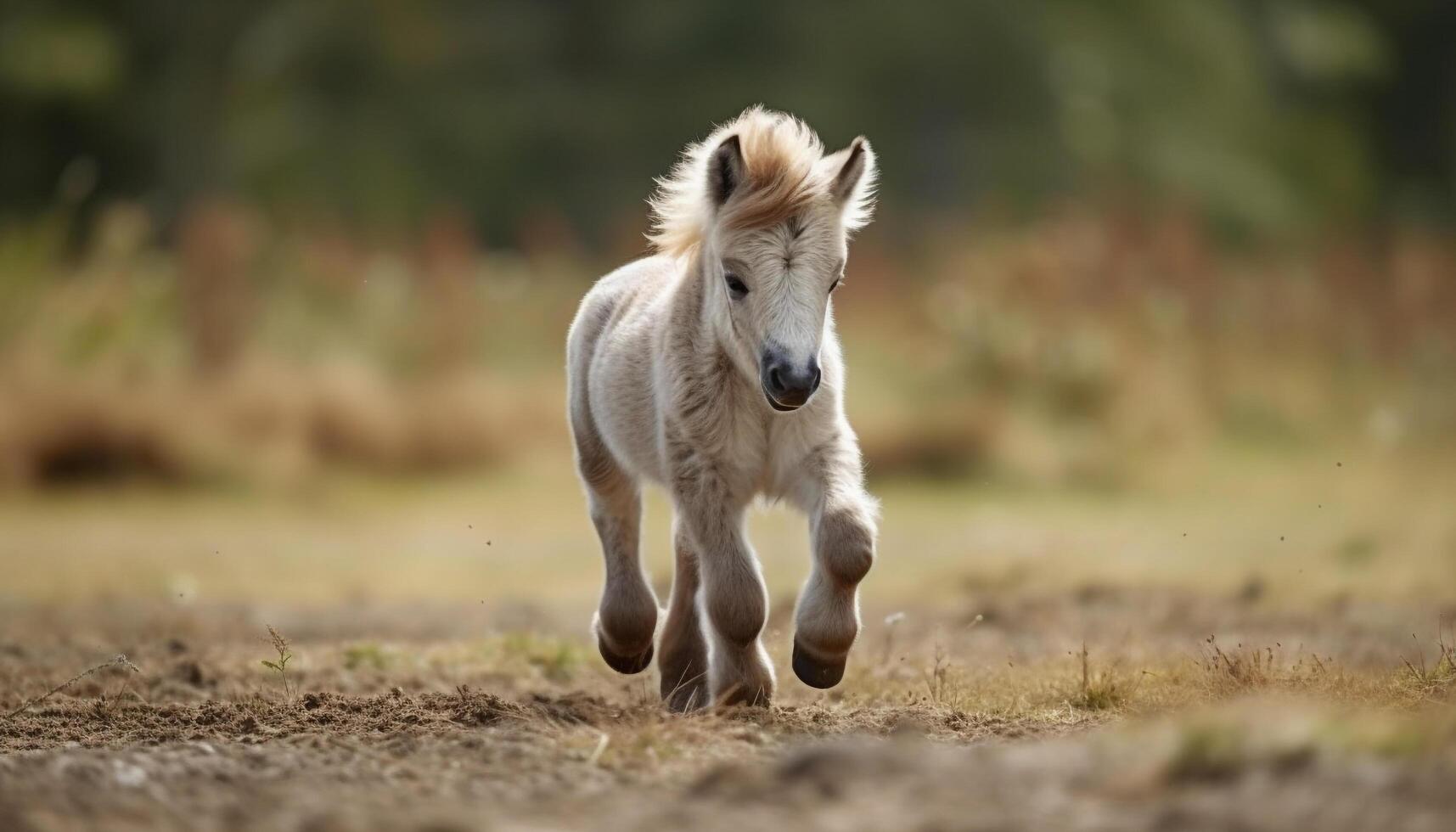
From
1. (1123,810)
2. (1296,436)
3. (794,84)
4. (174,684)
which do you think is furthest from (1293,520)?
(794,84)

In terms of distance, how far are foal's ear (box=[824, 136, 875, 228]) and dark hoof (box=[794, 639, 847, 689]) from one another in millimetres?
1594

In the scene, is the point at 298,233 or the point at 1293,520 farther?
the point at 298,233

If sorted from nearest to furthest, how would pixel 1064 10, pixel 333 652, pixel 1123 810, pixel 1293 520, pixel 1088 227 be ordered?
pixel 1123 810 < pixel 333 652 < pixel 1293 520 < pixel 1088 227 < pixel 1064 10

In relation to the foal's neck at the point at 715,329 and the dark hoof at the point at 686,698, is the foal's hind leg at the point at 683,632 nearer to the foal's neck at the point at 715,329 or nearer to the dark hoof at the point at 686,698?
the dark hoof at the point at 686,698

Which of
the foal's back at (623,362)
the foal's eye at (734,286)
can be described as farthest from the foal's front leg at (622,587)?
the foal's eye at (734,286)

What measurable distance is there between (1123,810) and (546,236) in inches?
660

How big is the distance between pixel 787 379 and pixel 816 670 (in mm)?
1053

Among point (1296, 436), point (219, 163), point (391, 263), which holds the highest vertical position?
point (219, 163)

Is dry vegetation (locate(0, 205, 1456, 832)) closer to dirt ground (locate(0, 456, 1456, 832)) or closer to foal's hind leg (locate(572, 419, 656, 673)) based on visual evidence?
dirt ground (locate(0, 456, 1456, 832))

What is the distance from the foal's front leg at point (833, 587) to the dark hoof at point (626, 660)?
3.72ft

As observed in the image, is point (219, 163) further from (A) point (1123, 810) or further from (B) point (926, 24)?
(A) point (1123, 810)

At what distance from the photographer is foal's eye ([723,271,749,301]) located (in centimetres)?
594

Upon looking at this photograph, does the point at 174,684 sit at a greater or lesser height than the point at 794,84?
lesser

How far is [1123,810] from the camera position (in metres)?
3.71
